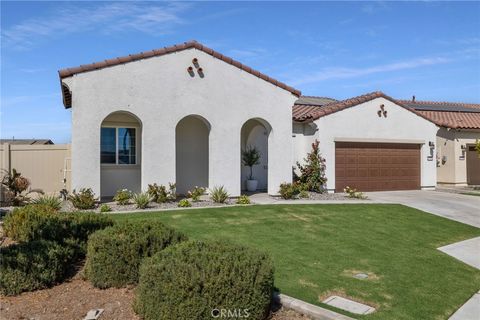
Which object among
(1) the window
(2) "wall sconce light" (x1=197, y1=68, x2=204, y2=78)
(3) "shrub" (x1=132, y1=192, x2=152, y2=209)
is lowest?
(3) "shrub" (x1=132, y1=192, x2=152, y2=209)

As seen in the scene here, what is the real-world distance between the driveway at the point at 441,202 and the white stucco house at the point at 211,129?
1.55 m

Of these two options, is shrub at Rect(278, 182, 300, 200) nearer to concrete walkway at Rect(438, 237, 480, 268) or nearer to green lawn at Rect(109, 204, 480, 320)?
green lawn at Rect(109, 204, 480, 320)

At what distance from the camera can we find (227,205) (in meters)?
14.7

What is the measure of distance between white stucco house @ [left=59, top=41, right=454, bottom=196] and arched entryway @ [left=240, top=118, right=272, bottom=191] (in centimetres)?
5

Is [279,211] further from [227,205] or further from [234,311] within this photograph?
[234,311]

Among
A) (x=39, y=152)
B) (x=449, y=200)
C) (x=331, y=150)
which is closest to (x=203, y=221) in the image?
(x=39, y=152)

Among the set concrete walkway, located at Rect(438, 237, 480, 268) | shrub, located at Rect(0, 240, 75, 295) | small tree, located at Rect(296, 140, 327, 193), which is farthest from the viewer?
small tree, located at Rect(296, 140, 327, 193)

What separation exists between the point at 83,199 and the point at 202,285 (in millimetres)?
9950

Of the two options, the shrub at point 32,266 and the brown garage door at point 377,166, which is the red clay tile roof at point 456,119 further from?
the shrub at point 32,266

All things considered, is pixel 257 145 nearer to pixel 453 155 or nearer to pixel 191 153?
pixel 191 153

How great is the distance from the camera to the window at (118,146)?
16.7m

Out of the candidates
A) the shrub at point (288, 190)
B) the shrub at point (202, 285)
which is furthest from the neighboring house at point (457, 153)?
the shrub at point (202, 285)

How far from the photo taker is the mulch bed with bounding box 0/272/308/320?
5402mm

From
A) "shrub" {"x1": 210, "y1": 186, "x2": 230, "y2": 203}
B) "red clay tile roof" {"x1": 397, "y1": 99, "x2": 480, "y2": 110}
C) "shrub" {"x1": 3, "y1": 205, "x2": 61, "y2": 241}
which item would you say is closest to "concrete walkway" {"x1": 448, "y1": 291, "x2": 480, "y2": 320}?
"shrub" {"x1": 3, "y1": 205, "x2": 61, "y2": 241}
